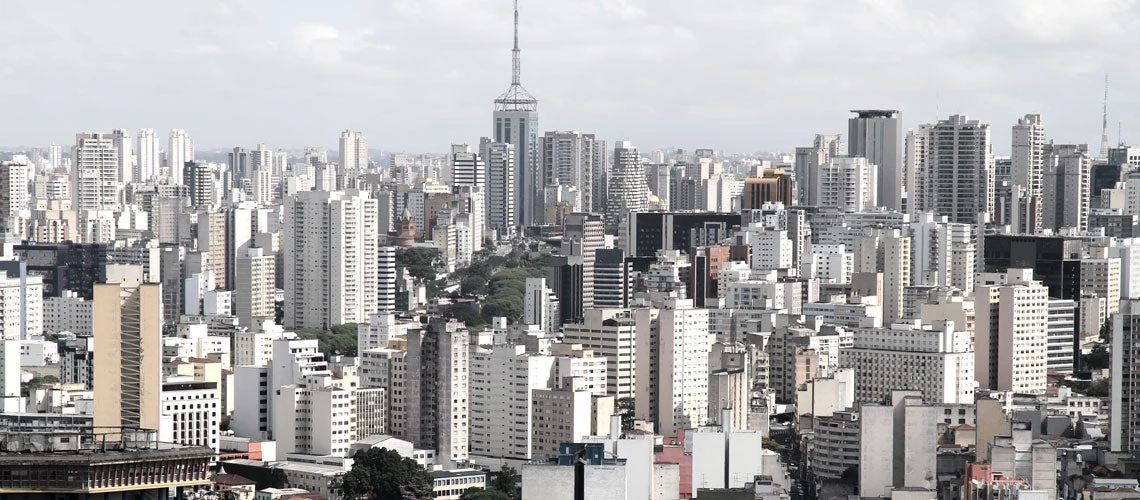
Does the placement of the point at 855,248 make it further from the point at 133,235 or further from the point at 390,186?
the point at 390,186

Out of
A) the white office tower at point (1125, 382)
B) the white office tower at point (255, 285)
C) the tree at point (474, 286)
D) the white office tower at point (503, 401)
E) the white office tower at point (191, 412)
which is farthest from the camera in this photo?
the tree at point (474, 286)

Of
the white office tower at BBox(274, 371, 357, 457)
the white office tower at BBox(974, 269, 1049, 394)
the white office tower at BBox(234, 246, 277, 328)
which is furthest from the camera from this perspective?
the white office tower at BBox(234, 246, 277, 328)

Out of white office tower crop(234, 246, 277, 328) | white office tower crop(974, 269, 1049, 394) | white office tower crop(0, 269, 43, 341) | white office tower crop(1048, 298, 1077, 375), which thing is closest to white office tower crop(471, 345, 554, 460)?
white office tower crop(974, 269, 1049, 394)

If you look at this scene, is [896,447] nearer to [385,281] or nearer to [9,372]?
[9,372]

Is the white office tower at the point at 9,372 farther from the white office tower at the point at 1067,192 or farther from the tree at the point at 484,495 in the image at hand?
the white office tower at the point at 1067,192

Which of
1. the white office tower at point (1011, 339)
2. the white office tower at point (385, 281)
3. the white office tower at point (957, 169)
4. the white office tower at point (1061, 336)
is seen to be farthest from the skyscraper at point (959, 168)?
the white office tower at point (1011, 339)

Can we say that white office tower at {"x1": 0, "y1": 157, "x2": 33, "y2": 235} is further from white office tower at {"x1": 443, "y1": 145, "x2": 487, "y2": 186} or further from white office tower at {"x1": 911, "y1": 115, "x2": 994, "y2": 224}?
white office tower at {"x1": 911, "y1": 115, "x2": 994, "y2": 224}
